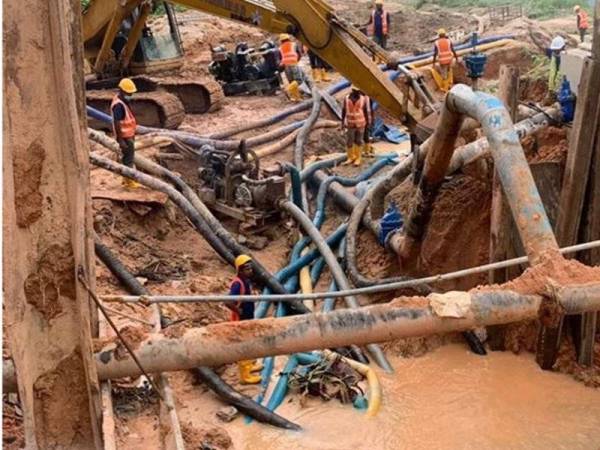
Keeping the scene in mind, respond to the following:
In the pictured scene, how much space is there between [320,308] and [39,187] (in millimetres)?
7386

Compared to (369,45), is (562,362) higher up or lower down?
lower down

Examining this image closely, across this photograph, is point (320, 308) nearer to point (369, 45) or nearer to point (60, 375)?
point (369, 45)

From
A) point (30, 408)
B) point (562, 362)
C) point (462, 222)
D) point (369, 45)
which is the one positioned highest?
point (369, 45)

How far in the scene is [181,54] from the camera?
18.1 m

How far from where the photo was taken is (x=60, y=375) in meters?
3.99

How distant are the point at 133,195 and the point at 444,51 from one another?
974 cm

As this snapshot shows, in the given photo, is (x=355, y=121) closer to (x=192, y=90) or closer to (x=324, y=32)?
(x=324, y=32)

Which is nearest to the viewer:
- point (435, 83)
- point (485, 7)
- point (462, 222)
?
point (462, 222)

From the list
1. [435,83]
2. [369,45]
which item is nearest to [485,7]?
[435,83]

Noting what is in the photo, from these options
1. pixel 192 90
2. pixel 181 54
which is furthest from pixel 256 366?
pixel 181 54

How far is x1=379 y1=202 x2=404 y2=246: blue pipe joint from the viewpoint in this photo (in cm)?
1083

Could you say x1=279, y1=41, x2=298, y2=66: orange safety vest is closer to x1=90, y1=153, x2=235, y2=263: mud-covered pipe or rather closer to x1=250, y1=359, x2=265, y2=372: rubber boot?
x1=90, y1=153, x2=235, y2=263: mud-covered pipe

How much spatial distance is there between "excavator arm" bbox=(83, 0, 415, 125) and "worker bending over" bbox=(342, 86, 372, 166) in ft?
4.85

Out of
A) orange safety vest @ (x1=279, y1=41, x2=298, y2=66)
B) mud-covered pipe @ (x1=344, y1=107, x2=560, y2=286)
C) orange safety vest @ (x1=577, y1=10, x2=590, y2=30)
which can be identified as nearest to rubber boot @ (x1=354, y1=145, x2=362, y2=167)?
mud-covered pipe @ (x1=344, y1=107, x2=560, y2=286)
